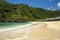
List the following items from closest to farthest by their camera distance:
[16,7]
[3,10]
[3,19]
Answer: [3,19]
[3,10]
[16,7]

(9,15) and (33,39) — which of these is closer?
(33,39)

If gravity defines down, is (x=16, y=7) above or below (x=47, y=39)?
above

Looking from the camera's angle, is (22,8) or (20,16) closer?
(20,16)

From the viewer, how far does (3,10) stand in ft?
216

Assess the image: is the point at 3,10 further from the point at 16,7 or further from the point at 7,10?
the point at 16,7

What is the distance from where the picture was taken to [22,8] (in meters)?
80.1

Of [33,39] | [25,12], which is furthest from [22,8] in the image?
[33,39]

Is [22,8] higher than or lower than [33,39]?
higher

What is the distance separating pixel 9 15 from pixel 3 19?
7.28 meters

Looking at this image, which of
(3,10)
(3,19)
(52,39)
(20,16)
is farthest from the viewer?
(20,16)

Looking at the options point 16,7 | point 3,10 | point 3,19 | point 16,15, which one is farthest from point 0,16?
point 16,7

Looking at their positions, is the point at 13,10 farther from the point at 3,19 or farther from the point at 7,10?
the point at 3,19

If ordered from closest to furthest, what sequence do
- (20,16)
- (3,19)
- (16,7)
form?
1. (3,19)
2. (20,16)
3. (16,7)

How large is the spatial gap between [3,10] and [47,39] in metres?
58.0
